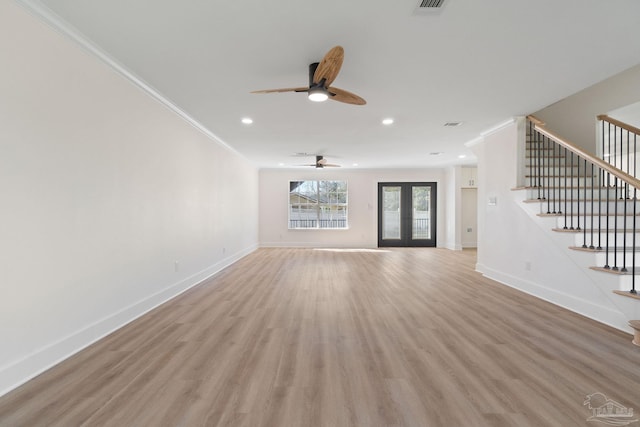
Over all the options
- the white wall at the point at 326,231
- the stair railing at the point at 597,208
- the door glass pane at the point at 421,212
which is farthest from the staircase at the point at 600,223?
the white wall at the point at 326,231

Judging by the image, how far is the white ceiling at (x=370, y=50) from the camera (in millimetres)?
1940

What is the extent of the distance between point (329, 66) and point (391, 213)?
291 inches

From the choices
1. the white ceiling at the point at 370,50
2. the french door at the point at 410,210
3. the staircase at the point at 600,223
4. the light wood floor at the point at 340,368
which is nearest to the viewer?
the light wood floor at the point at 340,368

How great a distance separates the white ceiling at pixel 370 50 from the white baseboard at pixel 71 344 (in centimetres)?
242

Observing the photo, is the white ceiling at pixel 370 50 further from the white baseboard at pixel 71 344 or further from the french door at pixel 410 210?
the french door at pixel 410 210

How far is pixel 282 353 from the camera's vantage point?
222 cm

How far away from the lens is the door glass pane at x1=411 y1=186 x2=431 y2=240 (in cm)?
903

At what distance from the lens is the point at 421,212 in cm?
905

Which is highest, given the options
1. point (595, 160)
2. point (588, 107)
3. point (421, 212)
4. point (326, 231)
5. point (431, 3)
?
point (588, 107)

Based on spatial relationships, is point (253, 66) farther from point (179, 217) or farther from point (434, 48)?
point (179, 217)

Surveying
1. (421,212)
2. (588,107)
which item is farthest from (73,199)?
(421,212)

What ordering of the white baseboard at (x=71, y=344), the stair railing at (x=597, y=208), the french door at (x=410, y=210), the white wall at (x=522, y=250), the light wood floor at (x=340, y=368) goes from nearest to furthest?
the light wood floor at (x=340, y=368) < the white baseboard at (x=71, y=344) < the stair railing at (x=597, y=208) < the white wall at (x=522, y=250) < the french door at (x=410, y=210)

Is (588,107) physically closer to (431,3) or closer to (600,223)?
(600,223)

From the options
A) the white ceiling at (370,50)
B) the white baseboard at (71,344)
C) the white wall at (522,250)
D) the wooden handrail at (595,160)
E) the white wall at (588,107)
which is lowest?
the white baseboard at (71,344)
